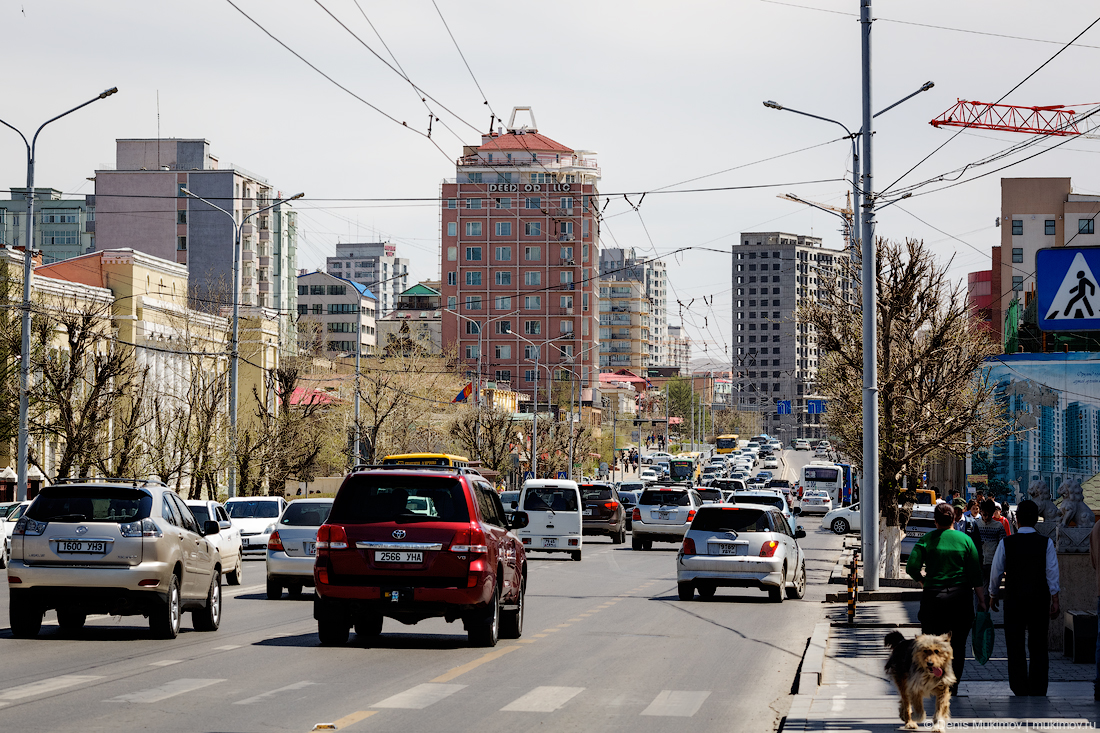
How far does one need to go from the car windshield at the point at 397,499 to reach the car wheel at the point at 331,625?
3.13 ft

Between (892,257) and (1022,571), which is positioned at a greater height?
(892,257)

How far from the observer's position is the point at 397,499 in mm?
15555

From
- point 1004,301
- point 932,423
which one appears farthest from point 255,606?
point 1004,301

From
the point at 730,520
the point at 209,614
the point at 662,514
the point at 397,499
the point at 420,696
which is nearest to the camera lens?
the point at 420,696

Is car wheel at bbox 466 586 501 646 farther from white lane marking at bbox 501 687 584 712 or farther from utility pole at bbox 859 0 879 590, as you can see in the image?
utility pole at bbox 859 0 879 590

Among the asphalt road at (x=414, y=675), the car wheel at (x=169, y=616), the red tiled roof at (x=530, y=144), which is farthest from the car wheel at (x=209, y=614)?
the red tiled roof at (x=530, y=144)

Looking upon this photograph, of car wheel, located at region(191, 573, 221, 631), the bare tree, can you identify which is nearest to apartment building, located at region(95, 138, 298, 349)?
the bare tree

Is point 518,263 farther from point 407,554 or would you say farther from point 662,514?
point 407,554

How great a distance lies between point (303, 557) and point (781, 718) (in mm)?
12618

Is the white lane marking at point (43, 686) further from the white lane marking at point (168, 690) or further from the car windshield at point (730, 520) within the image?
the car windshield at point (730, 520)

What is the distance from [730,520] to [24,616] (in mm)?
12324

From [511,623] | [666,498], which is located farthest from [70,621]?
[666,498]

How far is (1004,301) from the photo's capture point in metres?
128

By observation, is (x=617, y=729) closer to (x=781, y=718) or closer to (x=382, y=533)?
(x=781, y=718)
